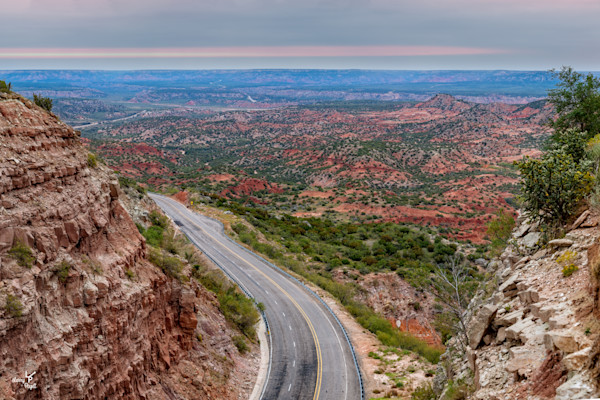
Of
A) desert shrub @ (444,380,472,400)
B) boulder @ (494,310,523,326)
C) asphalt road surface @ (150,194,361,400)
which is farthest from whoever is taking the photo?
asphalt road surface @ (150,194,361,400)

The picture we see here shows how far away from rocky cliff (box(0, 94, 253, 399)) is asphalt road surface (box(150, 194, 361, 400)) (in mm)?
7272

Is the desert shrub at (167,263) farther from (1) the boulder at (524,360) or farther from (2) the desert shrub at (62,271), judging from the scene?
(1) the boulder at (524,360)

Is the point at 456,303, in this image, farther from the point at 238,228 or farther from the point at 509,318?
the point at 238,228

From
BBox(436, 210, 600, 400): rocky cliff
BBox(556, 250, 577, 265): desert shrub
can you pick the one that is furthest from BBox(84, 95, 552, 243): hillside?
BBox(556, 250, 577, 265): desert shrub

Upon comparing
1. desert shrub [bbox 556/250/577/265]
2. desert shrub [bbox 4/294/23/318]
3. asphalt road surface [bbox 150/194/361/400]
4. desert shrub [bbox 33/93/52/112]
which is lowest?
asphalt road surface [bbox 150/194/361/400]

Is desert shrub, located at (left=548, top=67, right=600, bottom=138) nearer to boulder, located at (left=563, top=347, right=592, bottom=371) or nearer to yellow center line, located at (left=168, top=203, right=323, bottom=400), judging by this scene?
boulder, located at (left=563, top=347, right=592, bottom=371)

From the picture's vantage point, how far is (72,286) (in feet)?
43.2

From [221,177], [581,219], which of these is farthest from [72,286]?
[221,177]

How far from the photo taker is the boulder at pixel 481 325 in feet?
A: 42.8

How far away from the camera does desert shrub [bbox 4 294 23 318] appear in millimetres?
10641

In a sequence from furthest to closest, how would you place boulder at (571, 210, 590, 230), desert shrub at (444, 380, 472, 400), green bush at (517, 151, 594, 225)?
green bush at (517, 151, 594, 225), boulder at (571, 210, 590, 230), desert shrub at (444, 380, 472, 400)

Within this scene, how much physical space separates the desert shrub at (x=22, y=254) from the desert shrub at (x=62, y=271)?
1.05m

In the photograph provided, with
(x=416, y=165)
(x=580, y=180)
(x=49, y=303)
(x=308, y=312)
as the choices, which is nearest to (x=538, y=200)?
(x=580, y=180)

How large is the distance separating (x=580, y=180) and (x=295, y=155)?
5074 inches
